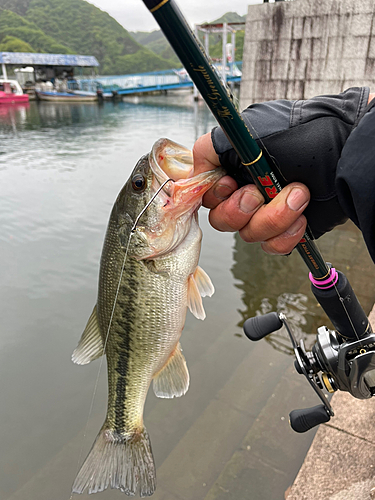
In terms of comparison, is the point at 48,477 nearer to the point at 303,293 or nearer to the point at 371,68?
the point at 303,293

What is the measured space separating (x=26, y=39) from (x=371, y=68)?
92993mm

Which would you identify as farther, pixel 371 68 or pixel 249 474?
pixel 371 68

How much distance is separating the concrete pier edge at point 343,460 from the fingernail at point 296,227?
1758mm

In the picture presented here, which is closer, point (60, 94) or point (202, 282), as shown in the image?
point (202, 282)

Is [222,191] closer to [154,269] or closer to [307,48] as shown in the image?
[154,269]

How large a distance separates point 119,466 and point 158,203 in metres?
1.46

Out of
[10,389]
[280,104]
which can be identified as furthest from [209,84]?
[10,389]

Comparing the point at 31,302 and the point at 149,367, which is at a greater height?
the point at 149,367

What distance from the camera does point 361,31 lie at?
22.0ft

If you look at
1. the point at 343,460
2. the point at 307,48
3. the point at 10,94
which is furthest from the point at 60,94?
the point at 343,460

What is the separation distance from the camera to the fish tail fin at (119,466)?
197 cm

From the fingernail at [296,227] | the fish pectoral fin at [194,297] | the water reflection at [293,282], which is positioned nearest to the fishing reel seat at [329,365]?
the fish pectoral fin at [194,297]

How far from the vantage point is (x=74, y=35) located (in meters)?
88.0

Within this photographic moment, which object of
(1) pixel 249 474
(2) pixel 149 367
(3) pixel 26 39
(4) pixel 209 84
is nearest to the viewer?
(4) pixel 209 84
